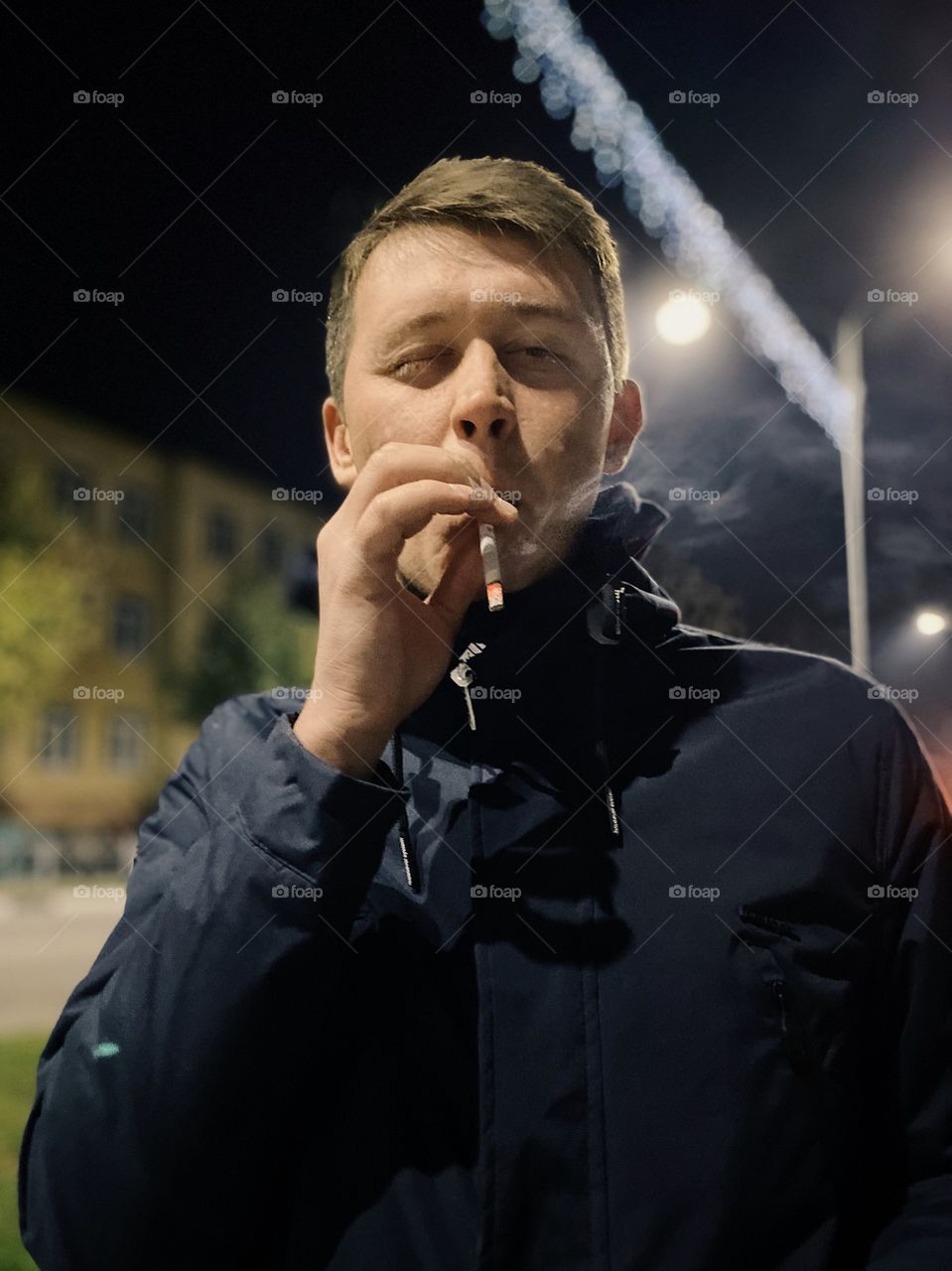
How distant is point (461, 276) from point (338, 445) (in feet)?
0.91

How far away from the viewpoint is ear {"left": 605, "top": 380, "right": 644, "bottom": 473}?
45.2 inches

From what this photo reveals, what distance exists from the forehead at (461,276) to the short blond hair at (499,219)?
2cm

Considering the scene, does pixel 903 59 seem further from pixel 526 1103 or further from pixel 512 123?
pixel 526 1103

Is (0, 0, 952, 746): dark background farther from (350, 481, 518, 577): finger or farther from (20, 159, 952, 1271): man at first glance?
(350, 481, 518, 577): finger

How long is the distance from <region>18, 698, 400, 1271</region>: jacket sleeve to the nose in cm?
41

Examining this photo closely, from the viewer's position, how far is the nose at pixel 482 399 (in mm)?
1037

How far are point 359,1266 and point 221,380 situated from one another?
118cm

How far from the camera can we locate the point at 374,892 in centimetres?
96

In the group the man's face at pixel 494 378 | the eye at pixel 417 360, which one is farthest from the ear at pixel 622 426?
the eye at pixel 417 360

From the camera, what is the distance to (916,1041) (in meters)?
0.92

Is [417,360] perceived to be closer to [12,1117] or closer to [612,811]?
[612,811]

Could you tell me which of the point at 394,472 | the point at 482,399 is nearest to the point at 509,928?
the point at 394,472

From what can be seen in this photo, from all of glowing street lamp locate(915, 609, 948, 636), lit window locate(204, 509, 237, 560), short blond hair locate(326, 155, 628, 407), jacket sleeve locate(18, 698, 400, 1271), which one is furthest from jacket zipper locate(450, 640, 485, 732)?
glowing street lamp locate(915, 609, 948, 636)

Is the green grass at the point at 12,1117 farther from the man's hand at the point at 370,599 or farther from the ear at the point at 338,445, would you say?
the ear at the point at 338,445
